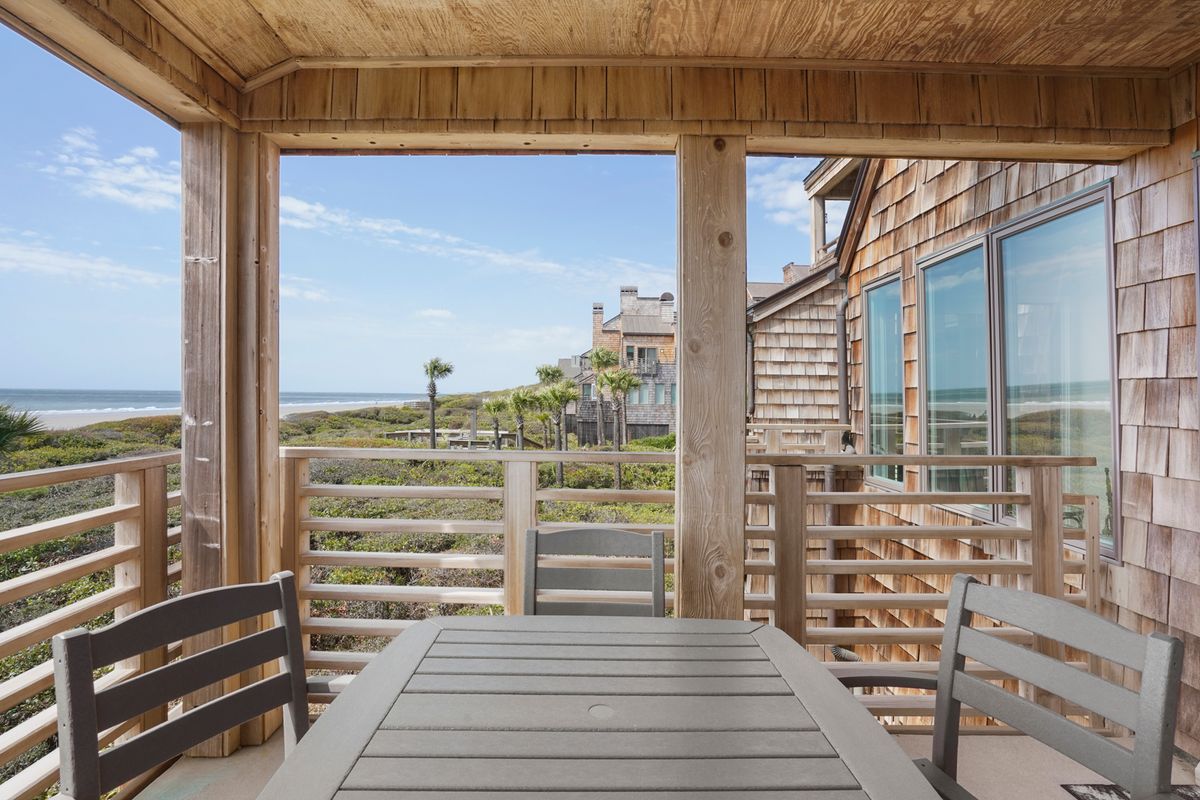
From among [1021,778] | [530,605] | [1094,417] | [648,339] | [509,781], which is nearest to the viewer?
[509,781]

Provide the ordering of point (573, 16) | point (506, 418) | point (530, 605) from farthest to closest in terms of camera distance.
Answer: point (506, 418) < point (573, 16) < point (530, 605)

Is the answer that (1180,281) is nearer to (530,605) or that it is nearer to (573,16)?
(573,16)

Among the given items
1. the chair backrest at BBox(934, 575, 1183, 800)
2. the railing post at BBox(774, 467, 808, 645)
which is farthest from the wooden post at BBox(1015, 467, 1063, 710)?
the chair backrest at BBox(934, 575, 1183, 800)

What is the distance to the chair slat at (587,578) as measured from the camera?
1813 mm

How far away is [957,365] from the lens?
390 cm

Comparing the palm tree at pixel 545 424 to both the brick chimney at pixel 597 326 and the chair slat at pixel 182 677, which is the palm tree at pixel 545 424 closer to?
the brick chimney at pixel 597 326

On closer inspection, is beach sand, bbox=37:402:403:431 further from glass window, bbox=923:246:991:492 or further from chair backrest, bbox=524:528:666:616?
chair backrest, bbox=524:528:666:616

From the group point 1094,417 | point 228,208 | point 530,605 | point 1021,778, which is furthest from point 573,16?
point 1021,778

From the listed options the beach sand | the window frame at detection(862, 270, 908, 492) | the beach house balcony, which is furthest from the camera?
the beach sand

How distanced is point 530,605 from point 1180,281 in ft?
8.76

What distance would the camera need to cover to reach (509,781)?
94cm

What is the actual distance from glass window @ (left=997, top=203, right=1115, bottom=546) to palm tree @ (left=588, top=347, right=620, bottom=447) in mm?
9758

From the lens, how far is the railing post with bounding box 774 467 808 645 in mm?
2635

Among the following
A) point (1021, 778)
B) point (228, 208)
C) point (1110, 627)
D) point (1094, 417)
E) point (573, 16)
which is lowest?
point (1021, 778)
